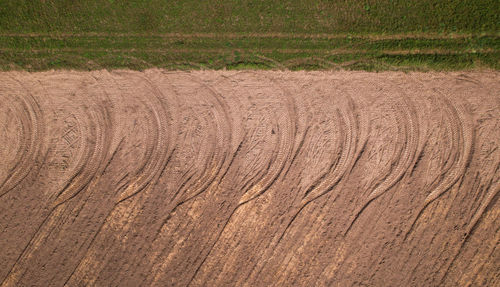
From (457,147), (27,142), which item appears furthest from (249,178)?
(27,142)

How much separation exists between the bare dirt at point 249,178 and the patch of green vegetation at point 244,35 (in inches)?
11.6

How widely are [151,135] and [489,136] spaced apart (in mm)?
6587

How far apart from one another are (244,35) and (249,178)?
282 cm

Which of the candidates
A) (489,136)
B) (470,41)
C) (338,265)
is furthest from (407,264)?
(470,41)

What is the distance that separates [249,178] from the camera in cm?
555

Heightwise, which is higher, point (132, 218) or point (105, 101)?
point (105, 101)

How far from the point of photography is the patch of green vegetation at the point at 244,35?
5.45 meters

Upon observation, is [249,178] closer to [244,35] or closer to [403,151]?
[244,35]

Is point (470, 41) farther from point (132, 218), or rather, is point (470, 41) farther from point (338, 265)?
point (132, 218)

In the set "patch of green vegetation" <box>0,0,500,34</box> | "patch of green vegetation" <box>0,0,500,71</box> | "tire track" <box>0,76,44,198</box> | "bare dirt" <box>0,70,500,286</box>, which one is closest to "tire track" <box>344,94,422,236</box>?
"bare dirt" <box>0,70,500,286</box>

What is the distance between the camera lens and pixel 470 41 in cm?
543

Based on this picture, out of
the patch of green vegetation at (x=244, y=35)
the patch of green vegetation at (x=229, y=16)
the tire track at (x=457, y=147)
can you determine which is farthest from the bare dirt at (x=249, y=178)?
the patch of green vegetation at (x=229, y=16)

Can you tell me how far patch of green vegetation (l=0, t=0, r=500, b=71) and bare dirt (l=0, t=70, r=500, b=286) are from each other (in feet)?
0.96

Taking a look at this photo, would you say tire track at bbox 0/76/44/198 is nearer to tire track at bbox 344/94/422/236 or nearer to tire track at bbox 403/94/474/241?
tire track at bbox 344/94/422/236
